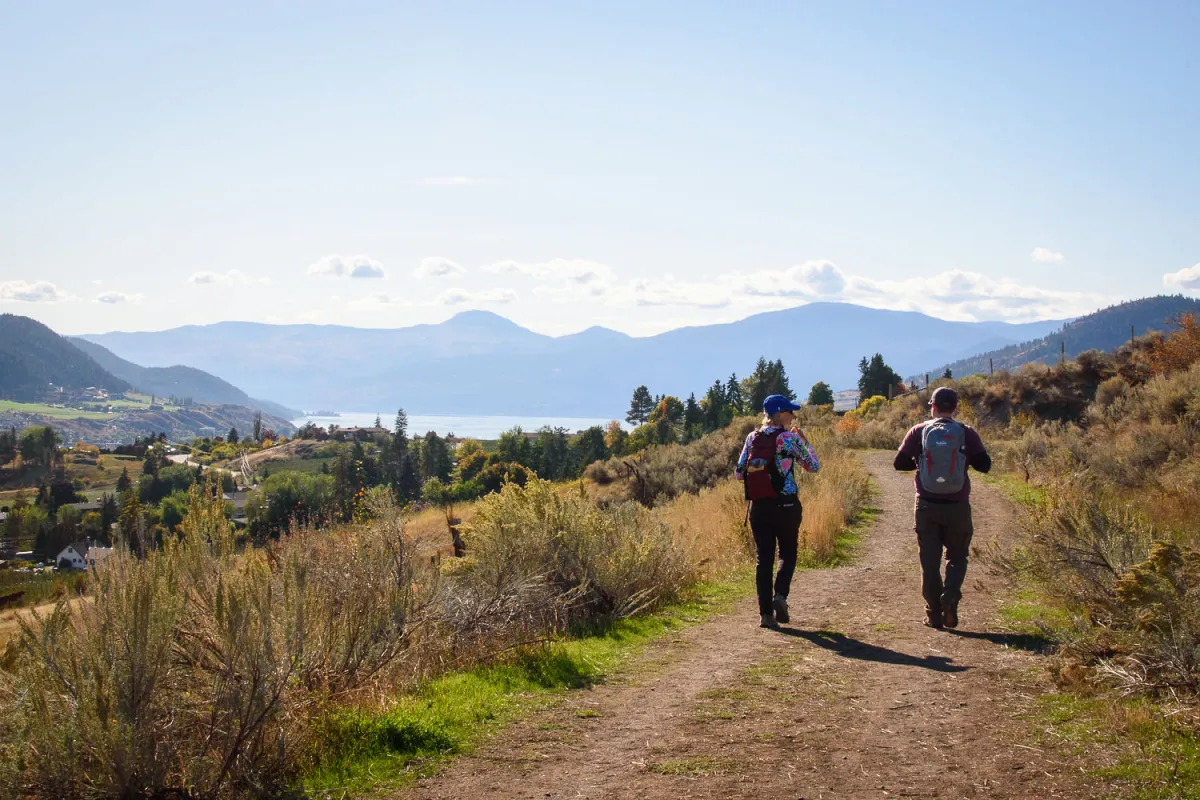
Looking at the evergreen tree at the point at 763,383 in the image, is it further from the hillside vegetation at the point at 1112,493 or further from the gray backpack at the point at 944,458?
the gray backpack at the point at 944,458

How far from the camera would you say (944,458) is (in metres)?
7.25

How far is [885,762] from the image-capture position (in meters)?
4.42

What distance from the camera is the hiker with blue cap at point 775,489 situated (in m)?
7.53

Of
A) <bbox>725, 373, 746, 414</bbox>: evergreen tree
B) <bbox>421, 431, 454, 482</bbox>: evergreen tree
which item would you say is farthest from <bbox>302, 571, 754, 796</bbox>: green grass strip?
<bbox>421, 431, 454, 482</bbox>: evergreen tree

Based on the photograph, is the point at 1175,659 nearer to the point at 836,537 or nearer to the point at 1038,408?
the point at 836,537

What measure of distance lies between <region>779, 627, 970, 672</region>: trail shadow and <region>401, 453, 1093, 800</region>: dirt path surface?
15 mm

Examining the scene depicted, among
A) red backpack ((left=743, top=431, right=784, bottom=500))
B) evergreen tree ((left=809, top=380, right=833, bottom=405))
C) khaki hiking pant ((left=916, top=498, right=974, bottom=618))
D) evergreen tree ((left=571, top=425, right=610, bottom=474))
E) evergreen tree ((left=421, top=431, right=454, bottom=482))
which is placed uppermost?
evergreen tree ((left=809, top=380, right=833, bottom=405))

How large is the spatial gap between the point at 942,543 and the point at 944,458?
78 centimetres

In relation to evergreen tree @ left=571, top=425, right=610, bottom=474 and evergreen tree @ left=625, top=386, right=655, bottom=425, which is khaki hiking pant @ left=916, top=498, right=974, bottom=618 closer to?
evergreen tree @ left=571, top=425, right=610, bottom=474

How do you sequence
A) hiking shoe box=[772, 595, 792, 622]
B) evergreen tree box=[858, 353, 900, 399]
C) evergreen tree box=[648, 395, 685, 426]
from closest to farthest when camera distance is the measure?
hiking shoe box=[772, 595, 792, 622], evergreen tree box=[858, 353, 900, 399], evergreen tree box=[648, 395, 685, 426]

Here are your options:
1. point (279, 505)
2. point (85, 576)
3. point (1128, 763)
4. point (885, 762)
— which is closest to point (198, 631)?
point (85, 576)

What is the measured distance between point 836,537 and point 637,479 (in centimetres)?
1491

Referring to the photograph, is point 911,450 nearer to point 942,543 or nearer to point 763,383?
point 942,543

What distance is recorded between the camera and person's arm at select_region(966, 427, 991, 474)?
282 inches
